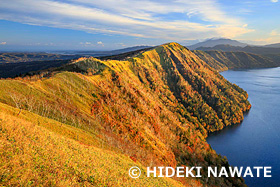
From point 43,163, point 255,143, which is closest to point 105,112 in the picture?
point 43,163

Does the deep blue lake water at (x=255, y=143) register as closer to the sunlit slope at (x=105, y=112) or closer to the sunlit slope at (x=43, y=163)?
the sunlit slope at (x=105, y=112)

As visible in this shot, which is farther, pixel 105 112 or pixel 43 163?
pixel 105 112

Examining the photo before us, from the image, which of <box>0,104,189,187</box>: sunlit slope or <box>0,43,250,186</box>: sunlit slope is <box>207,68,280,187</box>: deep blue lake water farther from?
<box>0,104,189,187</box>: sunlit slope

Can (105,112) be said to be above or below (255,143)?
above

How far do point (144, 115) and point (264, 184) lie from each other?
8989cm

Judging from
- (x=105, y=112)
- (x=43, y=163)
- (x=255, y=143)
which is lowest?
(x=255, y=143)

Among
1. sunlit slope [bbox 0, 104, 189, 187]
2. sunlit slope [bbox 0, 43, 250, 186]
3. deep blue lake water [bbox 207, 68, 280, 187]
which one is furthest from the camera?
deep blue lake water [bbox 207, 68, 280, 187]

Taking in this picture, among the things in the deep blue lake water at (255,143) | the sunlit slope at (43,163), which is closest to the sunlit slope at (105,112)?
the sunlit slope at (43,163)

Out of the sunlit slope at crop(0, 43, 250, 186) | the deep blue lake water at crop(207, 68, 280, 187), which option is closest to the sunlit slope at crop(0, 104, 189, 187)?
the sunlit slope at crop(0, 43, 250, 186)

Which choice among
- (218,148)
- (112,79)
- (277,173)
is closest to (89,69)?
(112,79)

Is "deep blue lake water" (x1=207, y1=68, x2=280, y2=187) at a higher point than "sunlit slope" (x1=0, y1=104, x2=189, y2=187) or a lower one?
lower

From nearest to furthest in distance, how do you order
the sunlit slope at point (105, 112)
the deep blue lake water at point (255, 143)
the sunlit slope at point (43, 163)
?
the sunlit slope at point (43, 163) → the sunlit slope at point (105, 112) → the deep blue lake water at point (255, 143)

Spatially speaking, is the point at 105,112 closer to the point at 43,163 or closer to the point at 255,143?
the point at 43,163

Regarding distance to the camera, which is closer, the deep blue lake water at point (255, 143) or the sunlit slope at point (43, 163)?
the sunlit slope at point (43, 163)
